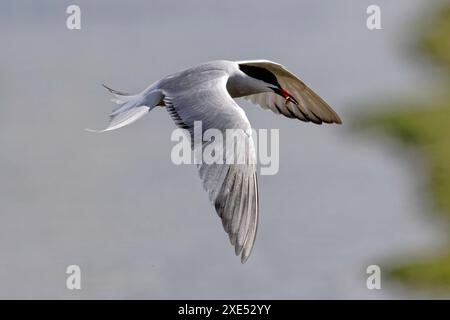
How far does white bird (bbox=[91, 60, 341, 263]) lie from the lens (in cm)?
657

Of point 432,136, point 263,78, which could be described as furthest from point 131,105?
point 432,136

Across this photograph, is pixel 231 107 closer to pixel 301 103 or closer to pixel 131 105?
pixel 131 105

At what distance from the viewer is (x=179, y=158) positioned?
6852 mm

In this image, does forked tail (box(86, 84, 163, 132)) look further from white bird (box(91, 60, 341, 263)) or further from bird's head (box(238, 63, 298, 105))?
bird's head (box(238, 63, 298, 105))

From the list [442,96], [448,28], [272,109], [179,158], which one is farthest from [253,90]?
[448,28]

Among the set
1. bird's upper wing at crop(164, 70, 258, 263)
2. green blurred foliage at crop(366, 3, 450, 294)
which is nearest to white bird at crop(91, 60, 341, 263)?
bird's upper wing at crop(164, 70, 258, 263)

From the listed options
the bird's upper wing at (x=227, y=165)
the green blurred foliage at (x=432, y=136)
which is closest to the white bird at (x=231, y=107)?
the bird's upper wing at (x=227, y=165)

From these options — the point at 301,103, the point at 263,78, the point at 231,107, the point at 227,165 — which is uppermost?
the point at 263,78

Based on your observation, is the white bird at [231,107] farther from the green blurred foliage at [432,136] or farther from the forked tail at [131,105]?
the green blurred foliage at [432,136]

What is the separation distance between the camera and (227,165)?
6.73m

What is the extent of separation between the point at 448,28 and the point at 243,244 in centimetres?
491

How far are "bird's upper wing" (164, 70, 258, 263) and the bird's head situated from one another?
54 cm

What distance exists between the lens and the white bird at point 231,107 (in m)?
6.57

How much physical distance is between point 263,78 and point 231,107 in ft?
3.07
